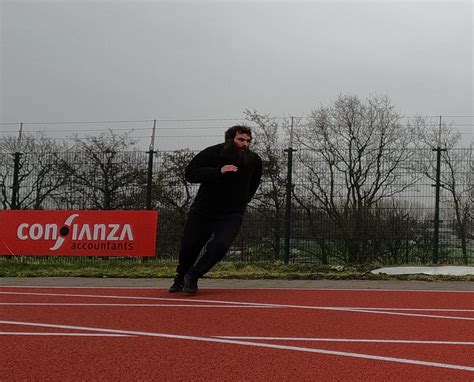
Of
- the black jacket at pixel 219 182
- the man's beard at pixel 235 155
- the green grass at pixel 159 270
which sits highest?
the man's beard at pixel 235 155

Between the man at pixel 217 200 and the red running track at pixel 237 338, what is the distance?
0.45 metres

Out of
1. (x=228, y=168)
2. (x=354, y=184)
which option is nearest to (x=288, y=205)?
(x=354, y=184)

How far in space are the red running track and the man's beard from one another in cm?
160

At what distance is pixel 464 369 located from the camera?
10.3 feet

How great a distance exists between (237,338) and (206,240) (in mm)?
2418

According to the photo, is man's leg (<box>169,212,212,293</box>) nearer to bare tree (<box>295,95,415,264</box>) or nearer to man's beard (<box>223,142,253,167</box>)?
man's beard (<box>223,142,253,167</box>)

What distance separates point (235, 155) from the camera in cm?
607

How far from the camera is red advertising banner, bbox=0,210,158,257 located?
10.9 metres

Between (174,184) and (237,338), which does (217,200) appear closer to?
(237,338)

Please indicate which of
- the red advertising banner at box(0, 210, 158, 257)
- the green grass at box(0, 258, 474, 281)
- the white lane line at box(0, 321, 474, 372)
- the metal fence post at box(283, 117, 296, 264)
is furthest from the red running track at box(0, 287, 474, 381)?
the metal fence post at box(283, 117, 296, 264)

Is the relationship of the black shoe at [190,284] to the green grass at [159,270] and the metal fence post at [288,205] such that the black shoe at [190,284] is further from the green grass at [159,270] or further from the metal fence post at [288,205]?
the metal fence post at [288,205]

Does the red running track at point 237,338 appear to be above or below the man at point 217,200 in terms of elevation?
below

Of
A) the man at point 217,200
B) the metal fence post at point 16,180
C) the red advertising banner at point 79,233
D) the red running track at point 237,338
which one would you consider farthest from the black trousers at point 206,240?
the metal fence post at point 16,180

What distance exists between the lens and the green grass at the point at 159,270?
27.9 feet
